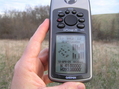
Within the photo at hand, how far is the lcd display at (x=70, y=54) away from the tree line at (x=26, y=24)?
19.9 m

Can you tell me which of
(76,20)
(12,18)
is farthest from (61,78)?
(12,18)

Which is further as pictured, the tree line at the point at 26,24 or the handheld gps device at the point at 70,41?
the tree line at the point at 26,24

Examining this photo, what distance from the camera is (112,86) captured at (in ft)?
10.9

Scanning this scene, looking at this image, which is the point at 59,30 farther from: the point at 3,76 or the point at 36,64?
the point at 3,76

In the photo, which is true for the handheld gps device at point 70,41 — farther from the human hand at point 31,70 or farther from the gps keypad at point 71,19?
the human hand at point 31,70

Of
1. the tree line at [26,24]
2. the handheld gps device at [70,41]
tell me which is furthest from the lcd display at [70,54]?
the tree line at [26,24]

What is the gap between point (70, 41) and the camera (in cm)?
159

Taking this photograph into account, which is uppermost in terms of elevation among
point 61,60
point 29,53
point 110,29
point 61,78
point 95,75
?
point 29,53

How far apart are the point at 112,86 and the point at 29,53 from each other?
2.62 meters

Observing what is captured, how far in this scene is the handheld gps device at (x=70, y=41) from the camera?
1.52m

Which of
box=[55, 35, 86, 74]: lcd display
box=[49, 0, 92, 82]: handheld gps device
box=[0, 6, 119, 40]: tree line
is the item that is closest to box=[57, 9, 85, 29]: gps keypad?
box=[49, 0, 92, 82]: handheld gps device

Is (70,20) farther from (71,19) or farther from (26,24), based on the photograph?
(26,24)

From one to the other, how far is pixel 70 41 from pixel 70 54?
15 cm

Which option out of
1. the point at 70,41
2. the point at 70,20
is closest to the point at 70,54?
the point at 70,41
